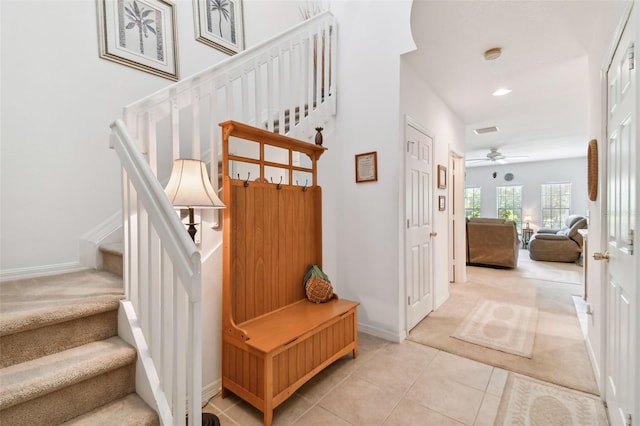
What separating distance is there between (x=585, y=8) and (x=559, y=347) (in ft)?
8.46

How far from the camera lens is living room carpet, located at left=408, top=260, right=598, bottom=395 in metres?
2.11

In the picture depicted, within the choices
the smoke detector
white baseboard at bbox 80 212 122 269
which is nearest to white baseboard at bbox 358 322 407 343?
white baseboard at bbox 80 212 122 269

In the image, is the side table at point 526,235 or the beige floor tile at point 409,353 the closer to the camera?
the beige floor tile at point 409,353

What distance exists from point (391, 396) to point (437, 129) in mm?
2880

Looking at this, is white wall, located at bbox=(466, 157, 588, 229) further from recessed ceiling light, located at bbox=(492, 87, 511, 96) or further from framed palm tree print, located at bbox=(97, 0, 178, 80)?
framed palm tree print, located at bbox=(97, 0, 178, 80)

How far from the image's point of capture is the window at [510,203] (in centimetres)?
933

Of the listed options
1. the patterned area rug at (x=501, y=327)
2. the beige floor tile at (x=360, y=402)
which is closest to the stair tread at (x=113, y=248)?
the beige floor tile at (x=360, y=402)

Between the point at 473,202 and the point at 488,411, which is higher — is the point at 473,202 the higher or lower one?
the higher one

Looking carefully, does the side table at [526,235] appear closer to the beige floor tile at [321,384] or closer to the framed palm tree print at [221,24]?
the beige floor tile at [321,384]

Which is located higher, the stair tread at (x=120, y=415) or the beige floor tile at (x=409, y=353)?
the stair tread at (x=120, y=415)

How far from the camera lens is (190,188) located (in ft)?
5.12

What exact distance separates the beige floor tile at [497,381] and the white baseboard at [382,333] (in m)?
0.72

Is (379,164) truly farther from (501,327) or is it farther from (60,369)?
(60,369)

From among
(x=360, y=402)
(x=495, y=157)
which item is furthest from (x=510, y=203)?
(x=360, y=402)
